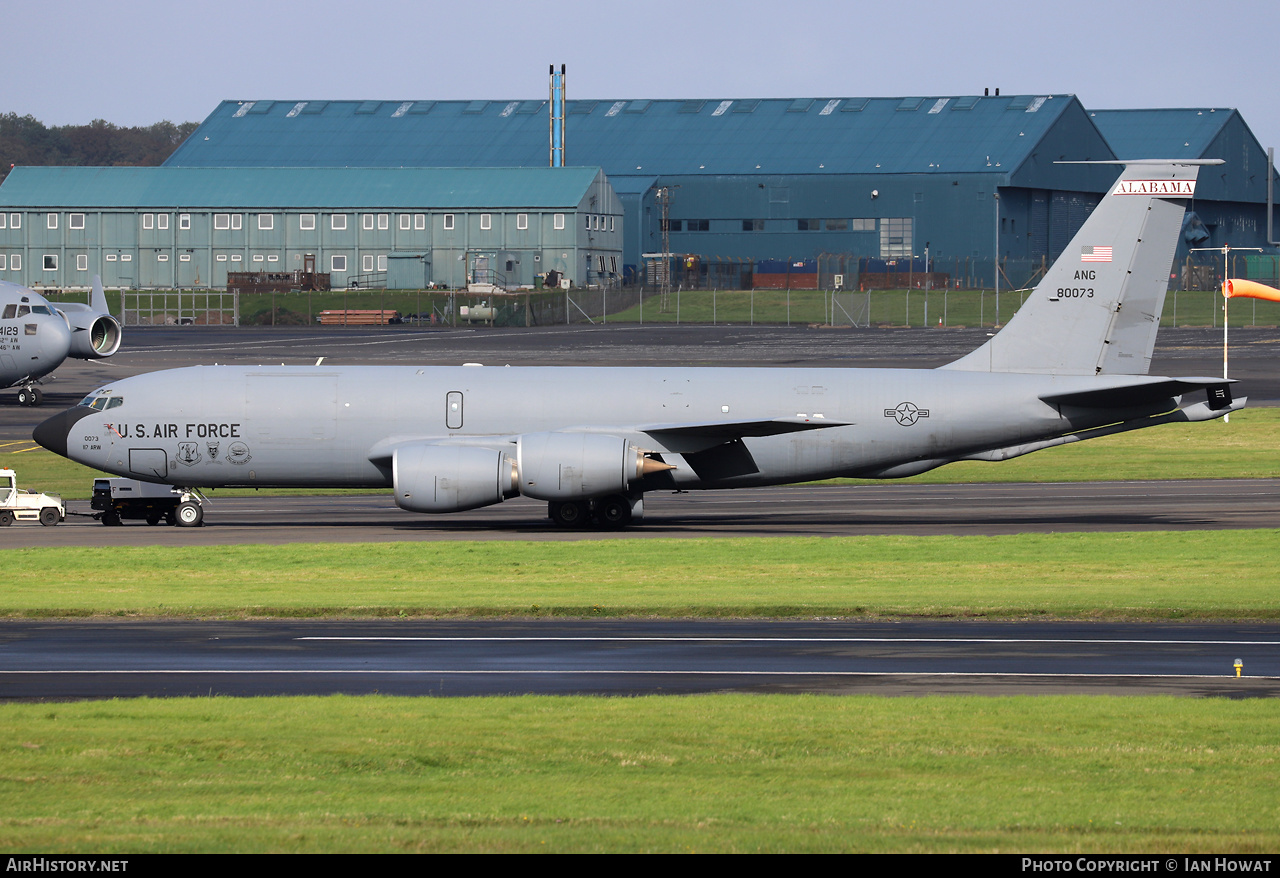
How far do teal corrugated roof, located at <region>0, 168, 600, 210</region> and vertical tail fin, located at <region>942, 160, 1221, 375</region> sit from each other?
10178cm

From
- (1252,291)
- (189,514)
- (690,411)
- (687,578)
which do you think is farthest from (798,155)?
(687,578)

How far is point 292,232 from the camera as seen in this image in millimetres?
141375

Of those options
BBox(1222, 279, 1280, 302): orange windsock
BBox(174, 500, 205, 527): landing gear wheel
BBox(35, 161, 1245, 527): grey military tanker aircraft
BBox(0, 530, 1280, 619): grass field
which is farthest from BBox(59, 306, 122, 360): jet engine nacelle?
BBox(1222, 279, 1280, 302): orange windsock

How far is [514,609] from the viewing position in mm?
25422

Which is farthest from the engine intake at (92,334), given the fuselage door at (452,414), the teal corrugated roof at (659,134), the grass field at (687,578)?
the teal corrugated roof at (659,134)

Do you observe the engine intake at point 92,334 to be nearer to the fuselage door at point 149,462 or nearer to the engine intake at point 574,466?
the fuselage door at point 149,462

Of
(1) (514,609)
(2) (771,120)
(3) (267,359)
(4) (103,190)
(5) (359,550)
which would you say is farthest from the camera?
(2) (771,120)

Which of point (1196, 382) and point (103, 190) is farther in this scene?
point (103, 190)

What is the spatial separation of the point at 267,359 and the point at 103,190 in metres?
64.2

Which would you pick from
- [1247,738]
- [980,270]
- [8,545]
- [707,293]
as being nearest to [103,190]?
[707,293]

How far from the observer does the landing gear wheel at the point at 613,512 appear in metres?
39.4

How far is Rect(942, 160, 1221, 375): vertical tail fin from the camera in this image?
39469mm

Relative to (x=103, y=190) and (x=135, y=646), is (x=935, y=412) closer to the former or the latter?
(x=135, y=646)

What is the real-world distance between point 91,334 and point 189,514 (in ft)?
138
